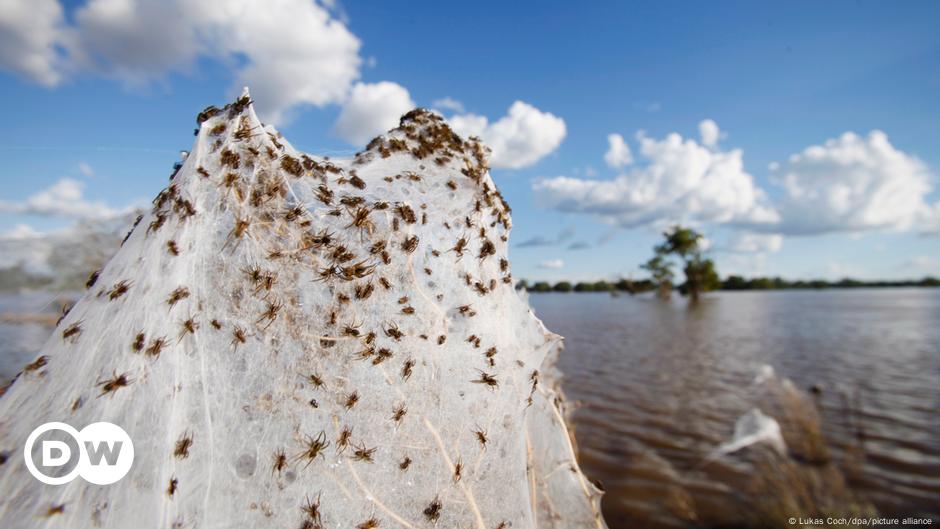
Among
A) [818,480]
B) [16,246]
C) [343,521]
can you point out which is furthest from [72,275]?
[818,480]

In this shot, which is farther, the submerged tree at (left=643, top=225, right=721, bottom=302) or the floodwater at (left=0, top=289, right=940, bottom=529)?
the submerged tree at (left=643, top=225, right=721, bottom=302)

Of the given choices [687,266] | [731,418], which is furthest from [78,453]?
[687,266]

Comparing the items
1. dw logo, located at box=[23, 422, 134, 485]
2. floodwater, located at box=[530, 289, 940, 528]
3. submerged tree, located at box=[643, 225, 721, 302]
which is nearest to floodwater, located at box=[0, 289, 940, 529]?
floodwater, located at box=[530, 289, 940, 528]

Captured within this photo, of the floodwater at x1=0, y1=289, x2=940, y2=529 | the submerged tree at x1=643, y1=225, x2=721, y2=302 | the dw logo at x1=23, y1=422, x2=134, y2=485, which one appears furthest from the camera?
the submerged tree at x1=643, y1=225, x2=721, y2=302

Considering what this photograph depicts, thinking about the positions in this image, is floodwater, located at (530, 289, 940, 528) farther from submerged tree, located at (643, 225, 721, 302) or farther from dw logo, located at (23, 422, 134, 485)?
submerged tree, located at (643, 225, 721, 302)

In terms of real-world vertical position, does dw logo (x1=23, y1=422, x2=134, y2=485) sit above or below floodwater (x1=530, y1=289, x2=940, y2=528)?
above

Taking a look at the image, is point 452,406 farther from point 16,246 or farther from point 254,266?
point 16,246

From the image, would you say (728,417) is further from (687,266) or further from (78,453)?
(687,266)
